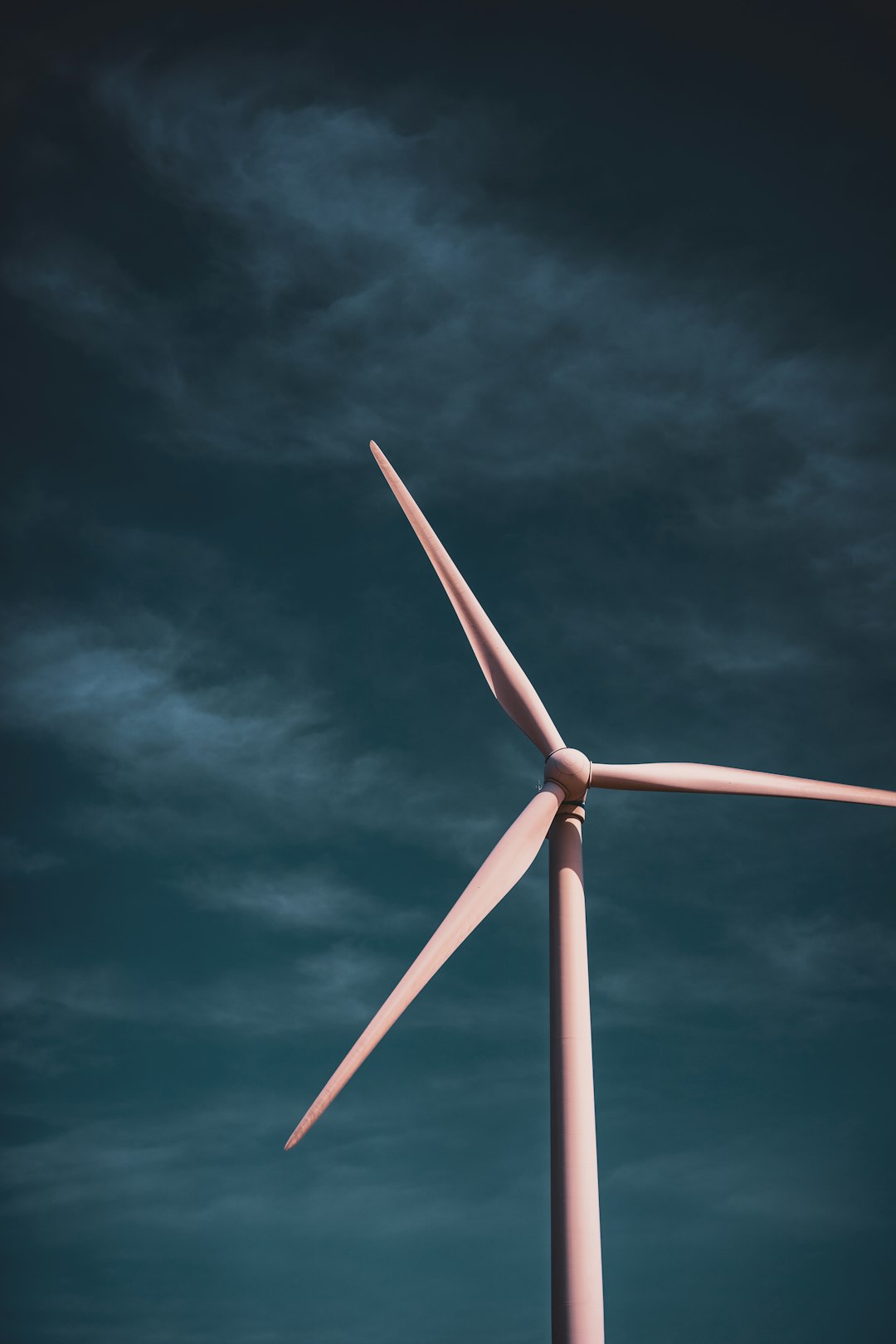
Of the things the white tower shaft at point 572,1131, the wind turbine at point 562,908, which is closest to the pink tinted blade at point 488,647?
the wind turbine at point 562,908

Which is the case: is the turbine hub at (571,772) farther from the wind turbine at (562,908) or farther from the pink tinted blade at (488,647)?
the pink tinted blade at (488,647)

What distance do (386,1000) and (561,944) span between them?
4.62 m

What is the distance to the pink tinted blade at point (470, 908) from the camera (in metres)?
26.5

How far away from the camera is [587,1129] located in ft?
90.4

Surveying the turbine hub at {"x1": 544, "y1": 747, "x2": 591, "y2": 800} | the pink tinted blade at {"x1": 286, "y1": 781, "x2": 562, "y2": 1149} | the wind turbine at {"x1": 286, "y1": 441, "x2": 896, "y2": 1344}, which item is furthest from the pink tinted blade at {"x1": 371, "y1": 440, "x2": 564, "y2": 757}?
the pink tinted blade at {"x1": 286, "y1": 781, "x2": 562, "y2": 1149}

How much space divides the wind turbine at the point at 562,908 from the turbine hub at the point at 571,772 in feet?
0.08

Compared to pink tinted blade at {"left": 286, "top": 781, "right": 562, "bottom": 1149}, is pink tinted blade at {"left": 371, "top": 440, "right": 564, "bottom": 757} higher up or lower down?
higher up

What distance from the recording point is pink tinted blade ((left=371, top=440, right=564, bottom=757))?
33312 millimetres

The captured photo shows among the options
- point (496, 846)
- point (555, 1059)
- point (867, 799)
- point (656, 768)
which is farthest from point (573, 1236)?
point (867, 799)

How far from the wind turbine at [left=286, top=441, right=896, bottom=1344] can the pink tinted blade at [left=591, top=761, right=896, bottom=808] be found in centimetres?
2

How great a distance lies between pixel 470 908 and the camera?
2917 cm

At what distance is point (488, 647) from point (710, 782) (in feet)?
21.9

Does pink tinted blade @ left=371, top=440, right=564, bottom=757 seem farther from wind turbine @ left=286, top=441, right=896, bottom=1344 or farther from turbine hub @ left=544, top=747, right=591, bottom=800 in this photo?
turbine hub @ left=544, top=747, right=591, bottom=800

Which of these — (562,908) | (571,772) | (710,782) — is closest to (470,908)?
(562,908)
